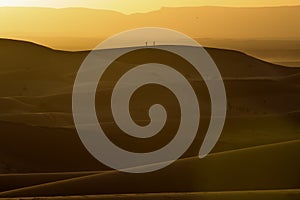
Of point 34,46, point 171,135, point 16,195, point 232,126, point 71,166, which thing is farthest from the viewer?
point 34,46

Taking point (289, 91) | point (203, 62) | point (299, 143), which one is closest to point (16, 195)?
point (299, 143)

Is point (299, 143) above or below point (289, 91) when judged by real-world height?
below

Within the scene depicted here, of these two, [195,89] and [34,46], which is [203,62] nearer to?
[34,46]

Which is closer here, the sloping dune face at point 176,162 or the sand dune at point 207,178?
the sand dune at point 207,178

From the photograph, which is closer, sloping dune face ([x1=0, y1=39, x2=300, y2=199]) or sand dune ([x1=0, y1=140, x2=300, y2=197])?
sand dune ([x1=0, y1=140, x2=300, y2=197])

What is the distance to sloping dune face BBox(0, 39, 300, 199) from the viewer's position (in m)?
11.9

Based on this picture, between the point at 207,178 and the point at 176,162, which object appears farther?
the point at 176,162

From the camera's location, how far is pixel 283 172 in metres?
12.6

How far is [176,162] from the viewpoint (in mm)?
13539

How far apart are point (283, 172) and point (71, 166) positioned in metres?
6.25

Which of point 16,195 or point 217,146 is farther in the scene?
point 217,146

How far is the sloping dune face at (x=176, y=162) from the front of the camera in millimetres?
11922

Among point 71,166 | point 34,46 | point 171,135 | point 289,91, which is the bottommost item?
point 71,166

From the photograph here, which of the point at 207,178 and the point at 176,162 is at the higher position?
the point at 176,162
